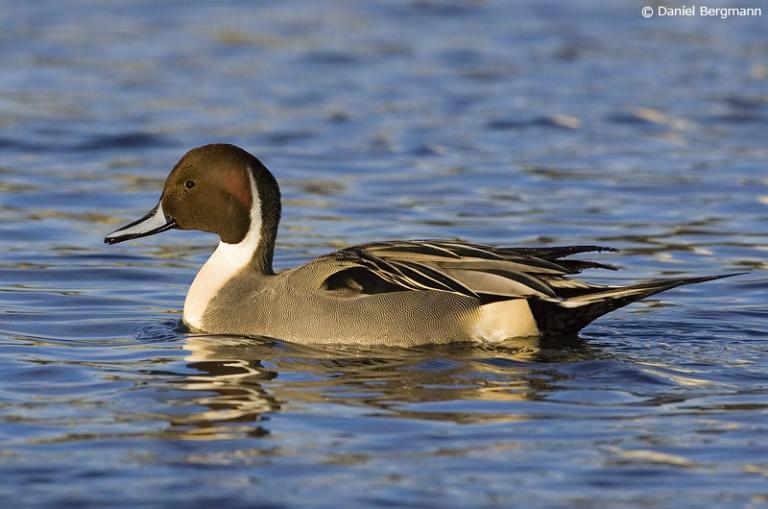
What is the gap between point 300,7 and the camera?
1931 centimetres

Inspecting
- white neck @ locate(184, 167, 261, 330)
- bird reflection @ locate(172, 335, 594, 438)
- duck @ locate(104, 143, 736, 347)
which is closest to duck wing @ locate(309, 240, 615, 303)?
duck @ locate(104, 143, 736, 347)

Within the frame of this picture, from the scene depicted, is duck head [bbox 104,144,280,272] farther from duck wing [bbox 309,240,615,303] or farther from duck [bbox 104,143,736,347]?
duck wing [bbox 309,240,615,303]

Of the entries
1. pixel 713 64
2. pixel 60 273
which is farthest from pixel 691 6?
pixel 60 273

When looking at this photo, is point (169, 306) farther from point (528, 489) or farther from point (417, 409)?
point (528, 489)

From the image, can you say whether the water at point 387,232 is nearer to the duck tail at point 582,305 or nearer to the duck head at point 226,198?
the duck tail at point 582,305

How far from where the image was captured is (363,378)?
6.49 meters

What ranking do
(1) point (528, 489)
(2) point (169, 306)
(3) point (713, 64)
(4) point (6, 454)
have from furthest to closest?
(3) point (713, 64) < (2) point (169, 306) < (4) point (6, 454) < (1) point (528, 489)

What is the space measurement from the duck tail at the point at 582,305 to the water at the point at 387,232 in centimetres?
12

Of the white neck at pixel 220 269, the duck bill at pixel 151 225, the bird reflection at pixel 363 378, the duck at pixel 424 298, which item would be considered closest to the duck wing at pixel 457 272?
the duck at pixel 424 298

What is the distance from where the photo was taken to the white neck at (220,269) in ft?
24.7

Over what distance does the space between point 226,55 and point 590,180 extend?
630cm

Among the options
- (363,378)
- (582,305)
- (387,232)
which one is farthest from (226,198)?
(387,232)

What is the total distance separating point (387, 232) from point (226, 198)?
2525mm

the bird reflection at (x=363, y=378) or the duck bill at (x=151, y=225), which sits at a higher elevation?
the duck bill at (x=151, y=225)
